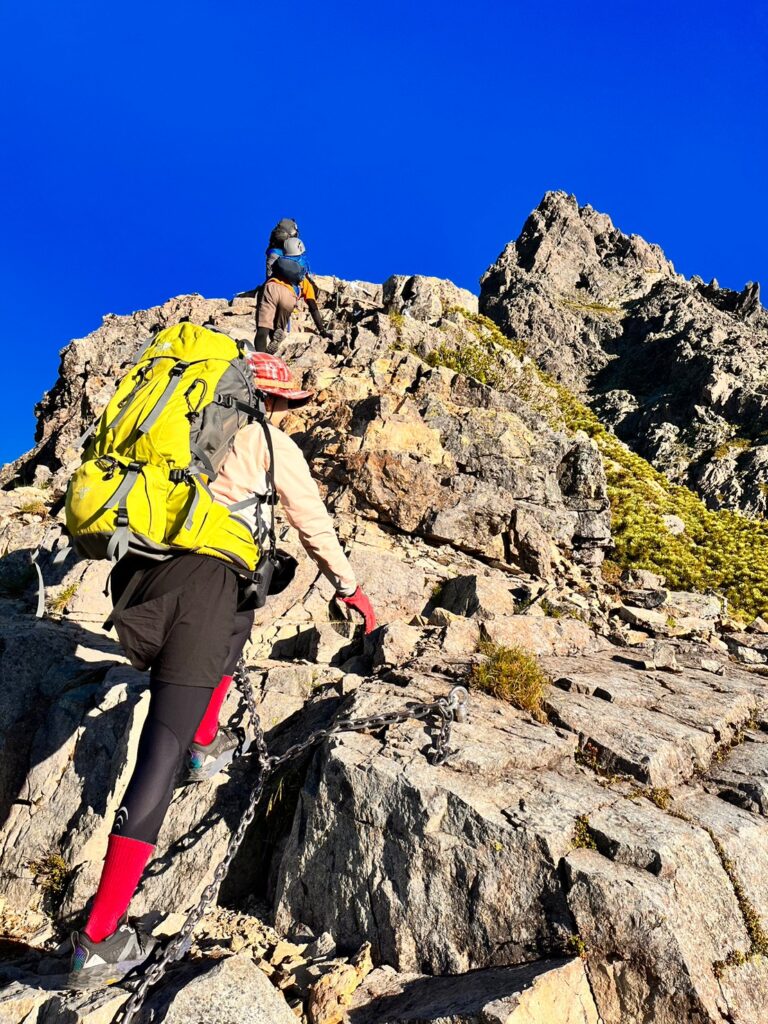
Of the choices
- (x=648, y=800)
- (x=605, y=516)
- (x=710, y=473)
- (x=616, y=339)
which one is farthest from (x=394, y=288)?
(x=648, y=800)

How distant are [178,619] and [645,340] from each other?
37463 millimetres

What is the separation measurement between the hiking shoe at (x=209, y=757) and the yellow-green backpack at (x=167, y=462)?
2.25m

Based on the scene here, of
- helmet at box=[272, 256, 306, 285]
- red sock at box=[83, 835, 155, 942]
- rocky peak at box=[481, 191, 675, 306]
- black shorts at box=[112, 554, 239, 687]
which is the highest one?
rocky peak at box=[481, 191, 675, 306]

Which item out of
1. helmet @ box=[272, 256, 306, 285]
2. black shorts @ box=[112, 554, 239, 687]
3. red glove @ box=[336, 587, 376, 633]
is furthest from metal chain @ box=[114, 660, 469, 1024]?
helmet @ box=[272, 256, 306, 285]

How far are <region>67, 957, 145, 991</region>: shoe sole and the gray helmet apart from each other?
13.3 meters

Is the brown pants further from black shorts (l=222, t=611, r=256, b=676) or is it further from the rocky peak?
the rocky peak

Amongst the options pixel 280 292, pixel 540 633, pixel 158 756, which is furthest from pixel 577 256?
pixel 158 756

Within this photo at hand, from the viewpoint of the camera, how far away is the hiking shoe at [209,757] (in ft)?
18.1

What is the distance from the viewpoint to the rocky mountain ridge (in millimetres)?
3736

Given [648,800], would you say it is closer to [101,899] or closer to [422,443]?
[101,899]

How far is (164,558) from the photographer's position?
4035 mm

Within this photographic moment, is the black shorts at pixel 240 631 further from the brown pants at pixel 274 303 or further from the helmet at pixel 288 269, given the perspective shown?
the brown pants at pixel 274 303

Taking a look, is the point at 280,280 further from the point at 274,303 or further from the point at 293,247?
the point at 293,247

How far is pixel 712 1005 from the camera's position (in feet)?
11.7
